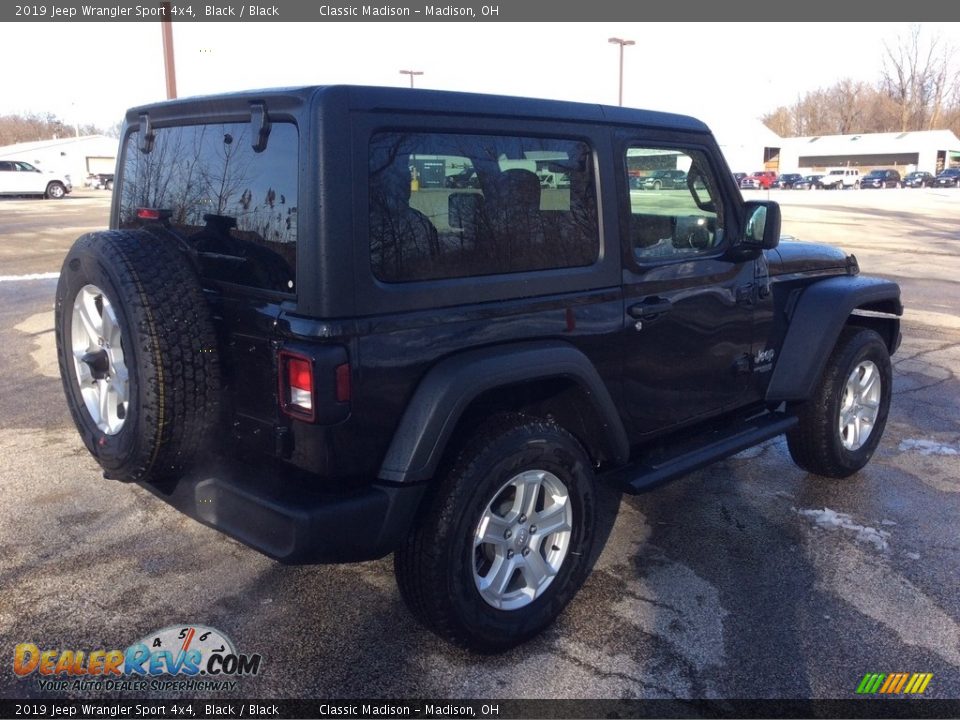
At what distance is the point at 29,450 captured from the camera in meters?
4.98

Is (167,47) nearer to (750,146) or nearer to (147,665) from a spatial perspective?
(147,665)

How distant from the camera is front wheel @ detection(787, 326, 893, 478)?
4.41 meters

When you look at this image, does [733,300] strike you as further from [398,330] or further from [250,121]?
[250,121]

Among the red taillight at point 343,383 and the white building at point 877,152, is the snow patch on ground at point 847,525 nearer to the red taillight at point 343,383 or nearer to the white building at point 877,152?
the red taillight at point 343,383

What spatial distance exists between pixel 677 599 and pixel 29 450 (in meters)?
3.87

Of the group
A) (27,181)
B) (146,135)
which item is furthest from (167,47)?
(27,181)

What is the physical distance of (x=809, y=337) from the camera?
4.23 m

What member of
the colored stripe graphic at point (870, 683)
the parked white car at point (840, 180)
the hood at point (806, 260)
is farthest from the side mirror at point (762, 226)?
the parked white car at point (840, 180)

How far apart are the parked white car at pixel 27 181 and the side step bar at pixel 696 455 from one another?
39.6 m

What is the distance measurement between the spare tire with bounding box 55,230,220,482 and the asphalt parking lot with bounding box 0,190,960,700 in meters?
0.76

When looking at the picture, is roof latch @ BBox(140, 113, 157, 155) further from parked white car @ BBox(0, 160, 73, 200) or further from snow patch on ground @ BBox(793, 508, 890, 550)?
parked white car @ BBox(0, 160, 73, 200)

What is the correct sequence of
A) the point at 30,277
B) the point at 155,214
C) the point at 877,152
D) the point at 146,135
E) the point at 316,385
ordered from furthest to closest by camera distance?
the point at 877,152, the point at 30,277, the point at 146,135, the point at 155,214, the point at 316,385

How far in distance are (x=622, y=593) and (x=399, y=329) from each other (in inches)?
61.9

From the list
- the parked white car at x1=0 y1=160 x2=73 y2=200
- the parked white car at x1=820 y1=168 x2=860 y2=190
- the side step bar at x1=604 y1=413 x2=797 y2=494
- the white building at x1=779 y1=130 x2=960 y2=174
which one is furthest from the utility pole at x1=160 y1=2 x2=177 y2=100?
the white building at x1=779 y1=130 x2=960 y2=174
